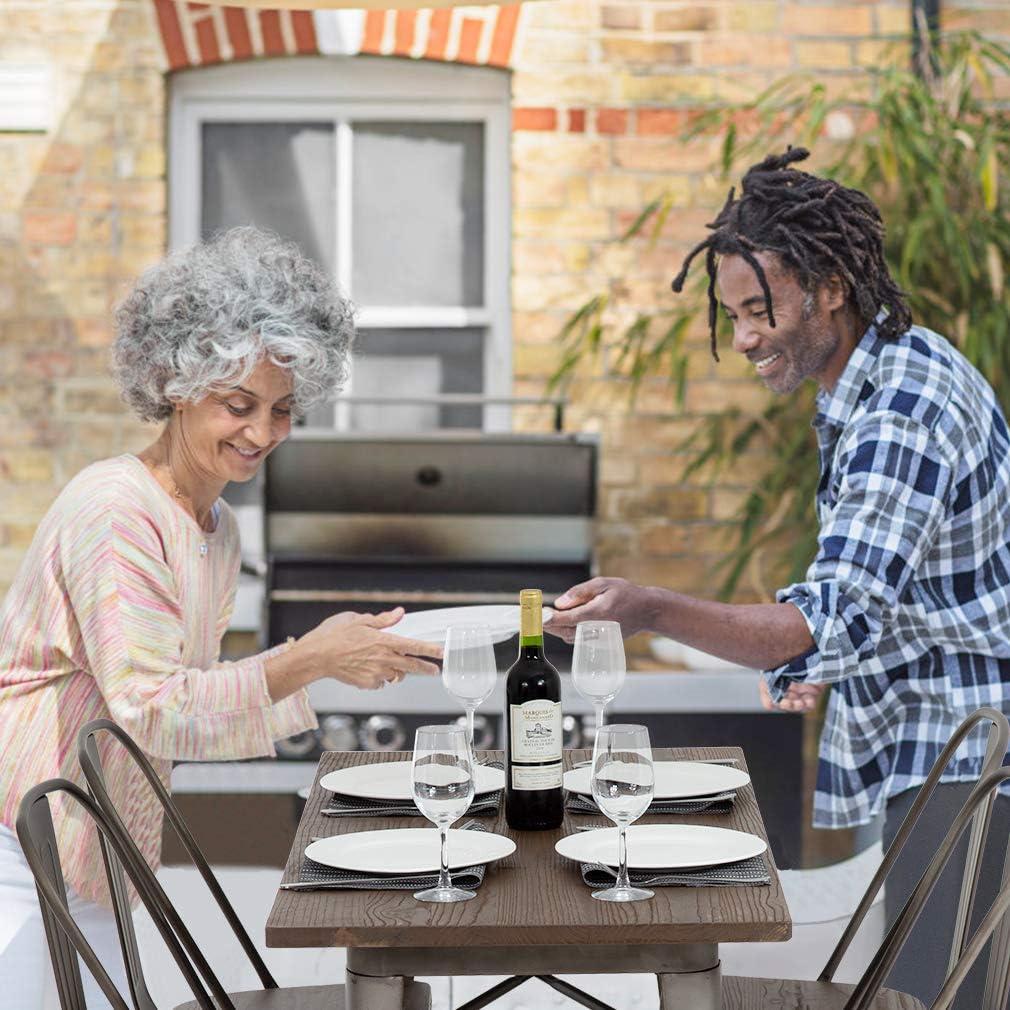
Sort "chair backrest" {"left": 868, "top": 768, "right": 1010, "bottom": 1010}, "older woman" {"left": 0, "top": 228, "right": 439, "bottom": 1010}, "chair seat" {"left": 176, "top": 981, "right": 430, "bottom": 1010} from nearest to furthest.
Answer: "chair backrest" {"left": 868, "top": 768, "right": 1010, "bottom": 1010} < "older woman" {"left": 0, "top": 228, "right": 439, "bottom": 1010} < "chair seat" {"left": 176, "top": 981, "right": 430, "bottom": 1010}

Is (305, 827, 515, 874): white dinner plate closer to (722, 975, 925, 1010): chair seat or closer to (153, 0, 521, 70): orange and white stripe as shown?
(722, 975, 925, 1010): chair seat

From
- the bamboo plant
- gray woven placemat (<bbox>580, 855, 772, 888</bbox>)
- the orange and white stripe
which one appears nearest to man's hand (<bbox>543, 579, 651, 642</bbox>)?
gray woven placemat (<bbox>580, 855, 772, 888</bbox>)

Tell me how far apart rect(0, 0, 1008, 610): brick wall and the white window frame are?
0.11 m

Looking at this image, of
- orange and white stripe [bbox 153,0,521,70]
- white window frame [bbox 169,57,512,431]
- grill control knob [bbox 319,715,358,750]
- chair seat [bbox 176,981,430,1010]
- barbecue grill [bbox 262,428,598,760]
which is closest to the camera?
chair seat [bbox 176,981,430,1010]

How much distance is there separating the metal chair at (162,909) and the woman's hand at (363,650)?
280 millimetres

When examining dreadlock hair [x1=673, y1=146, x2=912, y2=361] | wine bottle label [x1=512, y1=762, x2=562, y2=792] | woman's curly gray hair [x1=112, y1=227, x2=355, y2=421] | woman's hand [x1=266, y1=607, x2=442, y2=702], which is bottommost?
wine bottle label [x1=512, y1=762, x2=562, y2=792]

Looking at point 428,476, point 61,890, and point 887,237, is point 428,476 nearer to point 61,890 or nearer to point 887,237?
point 887,237

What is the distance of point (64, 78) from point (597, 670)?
3.15 m

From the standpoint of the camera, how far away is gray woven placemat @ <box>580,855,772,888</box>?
5.43ft

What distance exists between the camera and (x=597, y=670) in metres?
1.97

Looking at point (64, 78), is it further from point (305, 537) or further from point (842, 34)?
point (842, 34)

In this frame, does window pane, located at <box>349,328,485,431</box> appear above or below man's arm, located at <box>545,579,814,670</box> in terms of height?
above

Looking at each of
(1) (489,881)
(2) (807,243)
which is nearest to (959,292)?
(2) (807,243)

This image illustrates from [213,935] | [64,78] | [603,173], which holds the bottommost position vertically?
[213,935]
